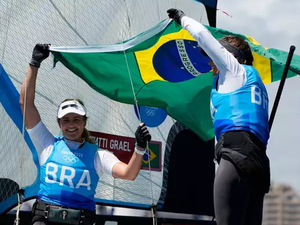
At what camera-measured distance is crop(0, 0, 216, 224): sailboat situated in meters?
3.78

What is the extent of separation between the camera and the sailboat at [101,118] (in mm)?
3777

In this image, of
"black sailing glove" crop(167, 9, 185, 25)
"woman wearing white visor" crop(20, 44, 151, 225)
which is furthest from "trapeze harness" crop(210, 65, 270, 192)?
"woman wearing white visor" crop(20, 44, 151, 225)

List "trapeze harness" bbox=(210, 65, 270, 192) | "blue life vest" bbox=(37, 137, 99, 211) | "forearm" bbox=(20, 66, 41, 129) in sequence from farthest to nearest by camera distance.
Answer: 1. "forearm" bbox=(20, 66, 41, 129)
2. "blue life vest" bbox=(37, 137, 99, 211)
3. "trapeze harness" bbox=(210, 65, 270, 192)

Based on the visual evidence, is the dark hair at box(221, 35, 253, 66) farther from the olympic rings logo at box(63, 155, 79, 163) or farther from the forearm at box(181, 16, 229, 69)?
the olympic rings logo at box(63, 155, 79, 163)

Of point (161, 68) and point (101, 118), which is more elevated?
point (161, 68)

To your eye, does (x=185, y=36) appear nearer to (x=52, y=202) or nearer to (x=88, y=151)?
(x=88, y=151)

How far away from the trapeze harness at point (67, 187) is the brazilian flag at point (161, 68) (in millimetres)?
633

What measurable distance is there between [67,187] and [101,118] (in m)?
1.19

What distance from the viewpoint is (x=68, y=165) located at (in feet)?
10.3

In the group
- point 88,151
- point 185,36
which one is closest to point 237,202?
point 88,151

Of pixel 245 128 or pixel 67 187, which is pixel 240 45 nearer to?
pixel 245 128

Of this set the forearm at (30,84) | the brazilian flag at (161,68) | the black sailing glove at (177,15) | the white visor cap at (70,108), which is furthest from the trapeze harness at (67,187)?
the black sailing glove at (177,15)

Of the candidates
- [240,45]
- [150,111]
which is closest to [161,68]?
[150,111]

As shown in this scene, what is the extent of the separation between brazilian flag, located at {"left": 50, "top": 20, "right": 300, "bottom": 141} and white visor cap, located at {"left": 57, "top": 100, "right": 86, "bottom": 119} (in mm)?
356
